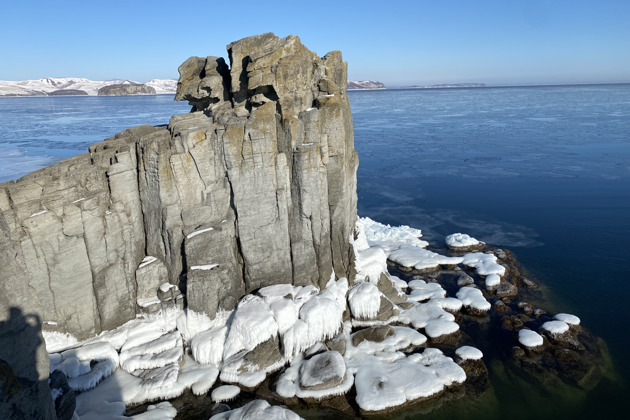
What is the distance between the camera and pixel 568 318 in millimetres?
24406

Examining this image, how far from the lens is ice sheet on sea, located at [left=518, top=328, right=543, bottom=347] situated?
22234 millimetres

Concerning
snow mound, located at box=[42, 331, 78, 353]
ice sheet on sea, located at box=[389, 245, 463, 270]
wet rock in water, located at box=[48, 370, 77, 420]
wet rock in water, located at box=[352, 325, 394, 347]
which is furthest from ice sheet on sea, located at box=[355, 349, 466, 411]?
snow mound, located at box=[42, 331, 78, 353]

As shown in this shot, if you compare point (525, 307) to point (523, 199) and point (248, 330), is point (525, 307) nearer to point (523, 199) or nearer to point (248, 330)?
point (248, 330)

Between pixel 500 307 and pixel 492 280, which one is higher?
pixel 492 280

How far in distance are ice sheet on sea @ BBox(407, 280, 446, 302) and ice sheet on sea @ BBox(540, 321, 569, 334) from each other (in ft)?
19.1

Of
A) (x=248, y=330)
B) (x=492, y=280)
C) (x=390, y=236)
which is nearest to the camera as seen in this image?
(x=248, y=330)

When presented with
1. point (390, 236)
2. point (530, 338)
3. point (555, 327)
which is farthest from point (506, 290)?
point (390, 236)

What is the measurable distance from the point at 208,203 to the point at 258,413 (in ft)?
35.6

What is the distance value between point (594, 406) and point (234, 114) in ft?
73.6

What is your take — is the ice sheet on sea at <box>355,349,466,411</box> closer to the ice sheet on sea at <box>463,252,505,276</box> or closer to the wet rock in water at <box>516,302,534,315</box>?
the wet rock in water at <box>516,302,534,315</box>

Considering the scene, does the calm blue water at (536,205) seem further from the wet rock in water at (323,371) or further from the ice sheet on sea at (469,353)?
the wet rock in water at (323,371)

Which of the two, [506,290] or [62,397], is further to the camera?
[506,290]

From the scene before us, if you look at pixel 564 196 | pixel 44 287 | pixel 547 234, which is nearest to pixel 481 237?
pixel 547 234

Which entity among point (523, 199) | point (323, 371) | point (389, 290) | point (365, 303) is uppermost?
point (365, 303)
